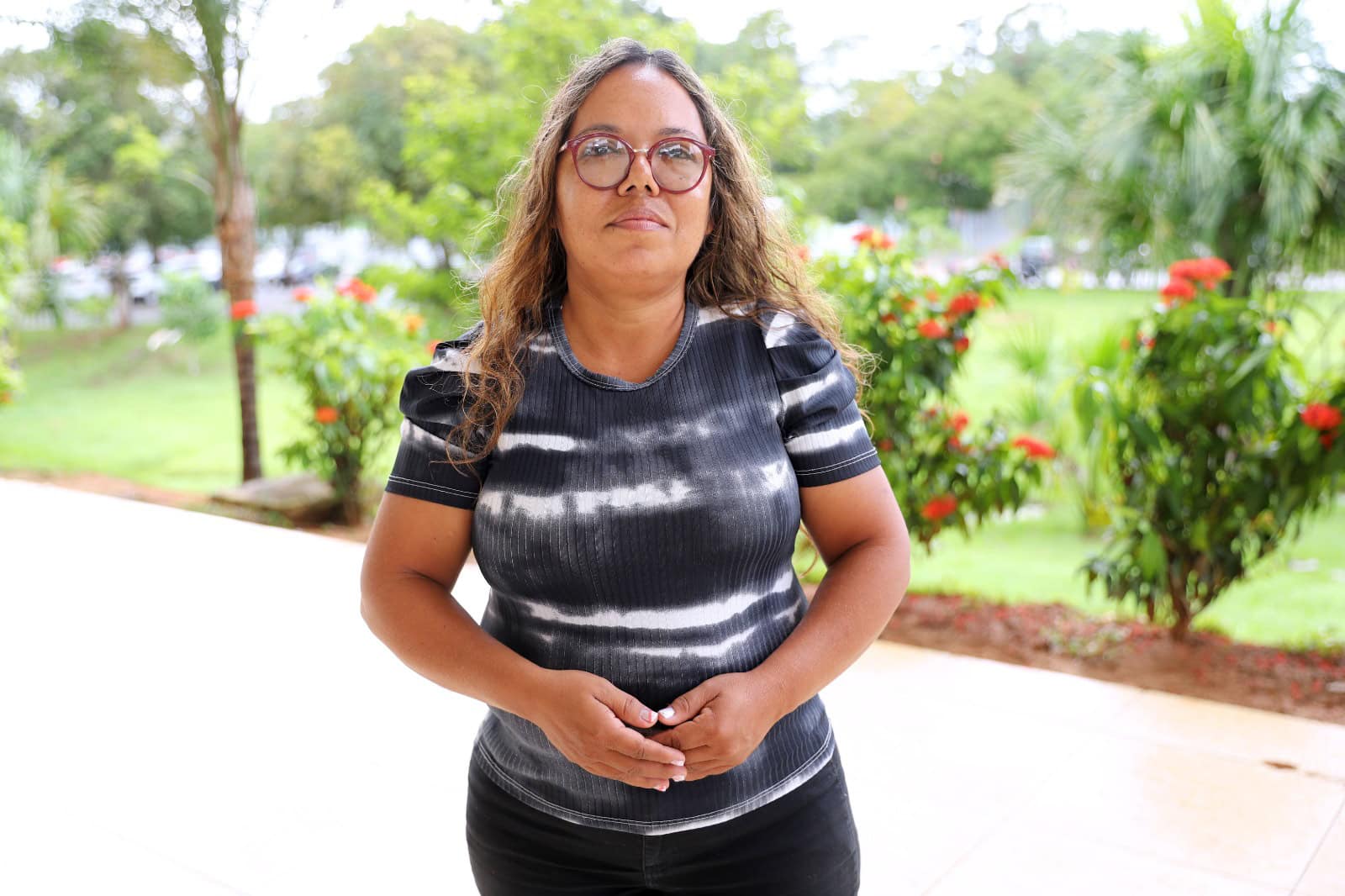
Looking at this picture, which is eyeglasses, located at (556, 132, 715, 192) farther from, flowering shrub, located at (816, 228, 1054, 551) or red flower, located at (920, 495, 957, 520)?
red flower, located at (920, 495, 957, 520)

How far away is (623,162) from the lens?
44.8 inches

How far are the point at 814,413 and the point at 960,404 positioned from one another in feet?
11.0

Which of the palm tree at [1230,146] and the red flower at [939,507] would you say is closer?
the red flower at [939,507]

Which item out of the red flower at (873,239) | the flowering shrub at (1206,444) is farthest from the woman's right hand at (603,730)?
the red flower at (873,239)

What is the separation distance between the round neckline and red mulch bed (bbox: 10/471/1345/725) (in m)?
2.73

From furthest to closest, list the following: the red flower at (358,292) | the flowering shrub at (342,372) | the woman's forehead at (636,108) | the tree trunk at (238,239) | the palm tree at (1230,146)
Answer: the tree trunk at (238,239) → the red flower at (358,292) → the flowering shrub at (342,372) → the palm tree at (1230,146) → the woman's forehead at (636,108)

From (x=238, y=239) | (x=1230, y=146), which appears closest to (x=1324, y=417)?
(x=1230, y=146)

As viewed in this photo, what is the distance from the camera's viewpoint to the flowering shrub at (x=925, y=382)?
12.9 feet

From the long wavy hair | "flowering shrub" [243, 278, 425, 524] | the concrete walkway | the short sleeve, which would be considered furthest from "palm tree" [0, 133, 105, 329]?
the short sleeve

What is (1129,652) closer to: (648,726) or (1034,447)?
(1034,447)

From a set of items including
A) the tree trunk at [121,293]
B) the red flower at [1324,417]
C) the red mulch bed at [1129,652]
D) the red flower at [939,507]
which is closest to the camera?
the red flower at [1324,417]

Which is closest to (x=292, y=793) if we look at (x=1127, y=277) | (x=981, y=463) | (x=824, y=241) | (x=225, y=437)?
(x=981, y=463)

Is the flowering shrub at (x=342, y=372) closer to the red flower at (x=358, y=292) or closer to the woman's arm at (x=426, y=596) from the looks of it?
the red flower at (x=358, y=292)

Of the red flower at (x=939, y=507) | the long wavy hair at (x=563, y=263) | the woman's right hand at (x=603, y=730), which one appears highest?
the long wavy hair at (x=563, y=263)
